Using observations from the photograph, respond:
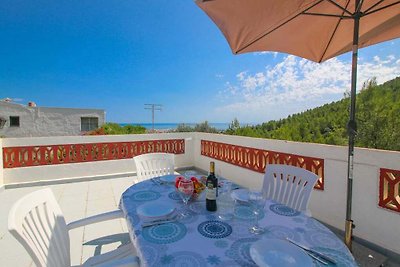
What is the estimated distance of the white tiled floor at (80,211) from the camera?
1.96 metres

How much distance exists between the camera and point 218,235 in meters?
1.01

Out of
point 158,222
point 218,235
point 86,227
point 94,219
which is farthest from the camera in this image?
point 86,227

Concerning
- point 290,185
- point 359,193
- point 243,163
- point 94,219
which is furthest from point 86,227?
point 359,193

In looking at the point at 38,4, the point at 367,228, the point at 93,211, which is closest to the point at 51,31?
the point at 38,4

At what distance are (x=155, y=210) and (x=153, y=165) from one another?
1.30m

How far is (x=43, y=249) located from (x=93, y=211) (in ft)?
6.78

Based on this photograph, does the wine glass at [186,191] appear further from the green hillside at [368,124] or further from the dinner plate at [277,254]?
the green hillside at [368,124]

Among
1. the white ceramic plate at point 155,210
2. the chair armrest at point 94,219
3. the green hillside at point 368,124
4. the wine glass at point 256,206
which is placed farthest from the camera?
the green hillside at point 368,124

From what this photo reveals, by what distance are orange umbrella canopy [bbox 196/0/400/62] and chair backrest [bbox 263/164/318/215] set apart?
3.94ft

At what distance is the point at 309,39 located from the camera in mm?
2090

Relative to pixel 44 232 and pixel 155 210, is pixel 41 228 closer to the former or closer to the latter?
pixel 44 232

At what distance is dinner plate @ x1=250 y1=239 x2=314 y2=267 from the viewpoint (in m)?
0.79

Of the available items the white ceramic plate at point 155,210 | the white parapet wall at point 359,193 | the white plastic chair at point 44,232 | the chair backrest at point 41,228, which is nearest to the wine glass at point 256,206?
the white parapet wall at point 359,193

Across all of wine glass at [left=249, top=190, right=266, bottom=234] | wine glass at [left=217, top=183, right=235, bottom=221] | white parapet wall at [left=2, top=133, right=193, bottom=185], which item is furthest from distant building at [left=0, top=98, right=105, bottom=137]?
wine glass at [left=249, top=190, right=266, bottom=234]
